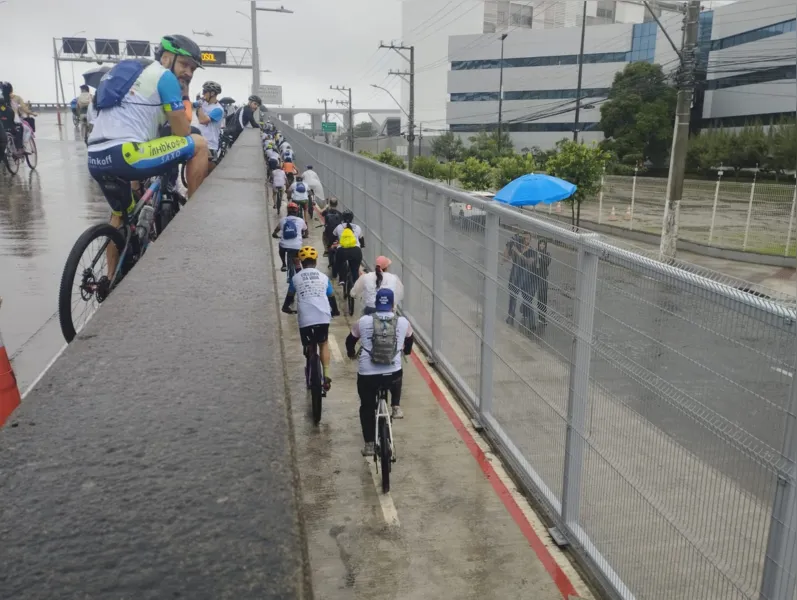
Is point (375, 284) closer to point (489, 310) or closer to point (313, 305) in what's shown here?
point (313, 305)

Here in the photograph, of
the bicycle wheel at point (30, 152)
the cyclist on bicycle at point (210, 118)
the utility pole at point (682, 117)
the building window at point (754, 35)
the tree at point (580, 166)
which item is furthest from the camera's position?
the building window at point (754, 35)

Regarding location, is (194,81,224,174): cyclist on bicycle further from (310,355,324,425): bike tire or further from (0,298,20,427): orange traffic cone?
(0,298,20,427): orange traffic cone

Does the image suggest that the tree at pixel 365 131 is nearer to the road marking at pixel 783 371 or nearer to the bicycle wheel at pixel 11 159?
the bicycle wheel at pixel 11 159

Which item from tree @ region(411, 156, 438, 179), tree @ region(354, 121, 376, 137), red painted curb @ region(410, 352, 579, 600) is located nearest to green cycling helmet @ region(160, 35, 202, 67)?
red painted curb @ region(410, 352, 579, 600)

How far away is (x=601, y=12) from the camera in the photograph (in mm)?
96938

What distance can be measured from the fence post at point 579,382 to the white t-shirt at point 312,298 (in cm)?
279

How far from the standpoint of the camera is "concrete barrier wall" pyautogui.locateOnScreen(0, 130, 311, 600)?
112 centimetres

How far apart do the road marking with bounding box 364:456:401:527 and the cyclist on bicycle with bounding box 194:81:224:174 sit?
4150 millimetres

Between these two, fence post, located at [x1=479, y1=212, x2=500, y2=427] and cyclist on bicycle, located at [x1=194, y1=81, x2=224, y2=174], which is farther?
cyclist on bicycle, located at [x1=194, y1=81, x2=224, y2=174]

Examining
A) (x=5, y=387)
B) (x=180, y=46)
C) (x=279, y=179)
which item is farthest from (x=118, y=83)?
(x=279, y=179)

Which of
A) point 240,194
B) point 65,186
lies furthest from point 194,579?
point 65,186

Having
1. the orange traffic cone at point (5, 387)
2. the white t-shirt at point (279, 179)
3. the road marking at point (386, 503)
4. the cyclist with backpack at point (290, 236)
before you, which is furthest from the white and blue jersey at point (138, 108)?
the white t-shirt at point (279, 179)

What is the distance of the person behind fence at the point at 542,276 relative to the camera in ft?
17.4

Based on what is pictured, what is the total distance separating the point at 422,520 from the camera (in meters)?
5.40
